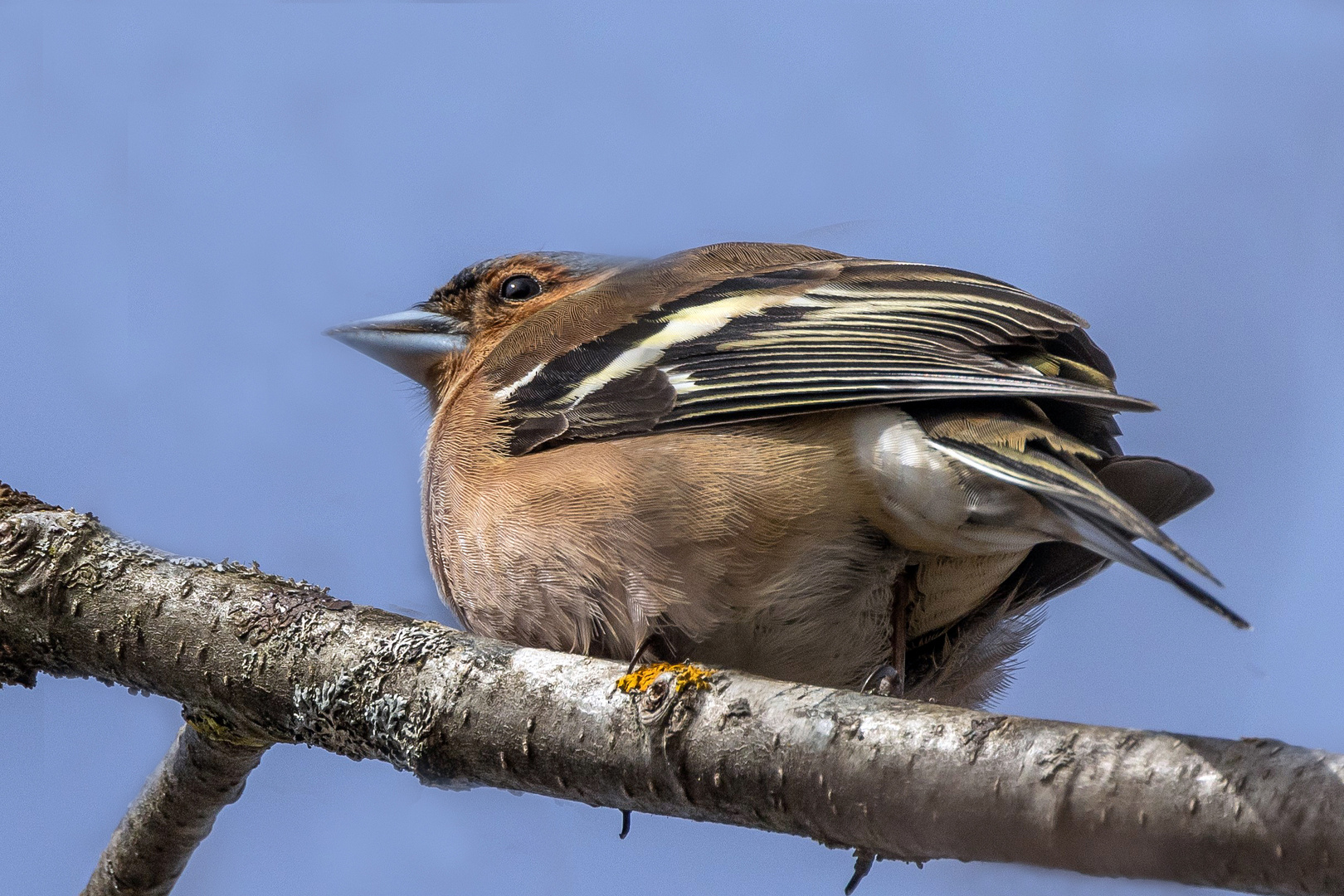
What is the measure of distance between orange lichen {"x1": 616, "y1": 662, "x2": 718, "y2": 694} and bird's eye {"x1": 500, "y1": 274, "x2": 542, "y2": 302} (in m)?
3.00

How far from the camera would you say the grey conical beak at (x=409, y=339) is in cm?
560

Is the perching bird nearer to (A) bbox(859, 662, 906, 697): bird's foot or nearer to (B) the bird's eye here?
(A) bbox(859, 662, 906, 697): bird's foot

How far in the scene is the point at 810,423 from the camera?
3.79 meters

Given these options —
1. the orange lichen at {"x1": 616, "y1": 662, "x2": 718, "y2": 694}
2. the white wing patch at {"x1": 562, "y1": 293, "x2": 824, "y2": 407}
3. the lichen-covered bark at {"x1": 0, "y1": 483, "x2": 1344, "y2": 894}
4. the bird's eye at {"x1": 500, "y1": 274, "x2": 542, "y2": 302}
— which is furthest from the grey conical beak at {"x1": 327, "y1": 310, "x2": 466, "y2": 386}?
the orange lichen at {"x1": 616, "y1": 662, "x2": 718, "y2": 694}

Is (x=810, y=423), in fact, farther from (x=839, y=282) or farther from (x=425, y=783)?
(x=425, y=783)

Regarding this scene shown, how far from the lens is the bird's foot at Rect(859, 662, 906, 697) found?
3.82m

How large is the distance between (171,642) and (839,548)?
1.99 meters

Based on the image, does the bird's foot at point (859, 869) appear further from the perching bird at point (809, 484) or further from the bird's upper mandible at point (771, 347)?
the bird's upper mandible at point (771, 347)

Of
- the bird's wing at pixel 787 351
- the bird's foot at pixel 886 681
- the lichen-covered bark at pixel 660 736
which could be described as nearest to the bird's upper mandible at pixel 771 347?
the bird's wing at pixel 787 351

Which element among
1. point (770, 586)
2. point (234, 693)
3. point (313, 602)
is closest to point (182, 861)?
point (234, 693)

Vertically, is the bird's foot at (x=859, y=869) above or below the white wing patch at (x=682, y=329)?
below

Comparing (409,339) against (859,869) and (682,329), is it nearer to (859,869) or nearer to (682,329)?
(682,329)

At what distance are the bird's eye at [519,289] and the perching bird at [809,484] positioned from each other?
1.36 meters

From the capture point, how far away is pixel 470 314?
584cm
